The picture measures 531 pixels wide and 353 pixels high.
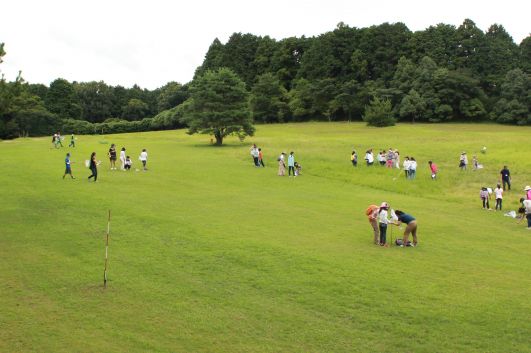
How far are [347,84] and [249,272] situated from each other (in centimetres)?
8232

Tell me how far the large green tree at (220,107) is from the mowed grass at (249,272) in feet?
86.9

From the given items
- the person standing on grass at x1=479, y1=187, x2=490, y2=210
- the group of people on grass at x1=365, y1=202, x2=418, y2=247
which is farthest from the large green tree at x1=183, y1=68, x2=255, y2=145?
the group of people on grass at x1=365, y1=202, x2=418, y2=247

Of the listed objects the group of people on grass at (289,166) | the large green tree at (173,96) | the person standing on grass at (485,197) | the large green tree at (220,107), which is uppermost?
the large green tree at (173,96)

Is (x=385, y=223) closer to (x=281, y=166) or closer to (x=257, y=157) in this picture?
(x=281, y=166)

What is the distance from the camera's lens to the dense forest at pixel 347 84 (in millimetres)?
86562

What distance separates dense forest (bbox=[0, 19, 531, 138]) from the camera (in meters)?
86.6

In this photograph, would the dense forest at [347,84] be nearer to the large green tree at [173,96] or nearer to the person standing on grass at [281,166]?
the large green tree at [173,96]

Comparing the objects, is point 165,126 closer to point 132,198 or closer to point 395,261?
point 132,198

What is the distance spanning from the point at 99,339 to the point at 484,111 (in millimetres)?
86176

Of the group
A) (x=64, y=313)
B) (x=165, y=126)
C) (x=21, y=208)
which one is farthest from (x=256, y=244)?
(x=165, y=126)

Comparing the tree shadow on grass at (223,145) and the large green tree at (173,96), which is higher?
the large green tree at (173,96)

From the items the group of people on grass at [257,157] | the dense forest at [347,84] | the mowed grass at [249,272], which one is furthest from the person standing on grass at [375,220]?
the dense forest at [347,84]

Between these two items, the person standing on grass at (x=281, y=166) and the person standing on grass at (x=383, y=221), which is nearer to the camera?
the person standing on grass at (x=383, y=221)

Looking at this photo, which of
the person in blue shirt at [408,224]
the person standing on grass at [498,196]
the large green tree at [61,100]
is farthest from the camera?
the large green tree at [61,100]
